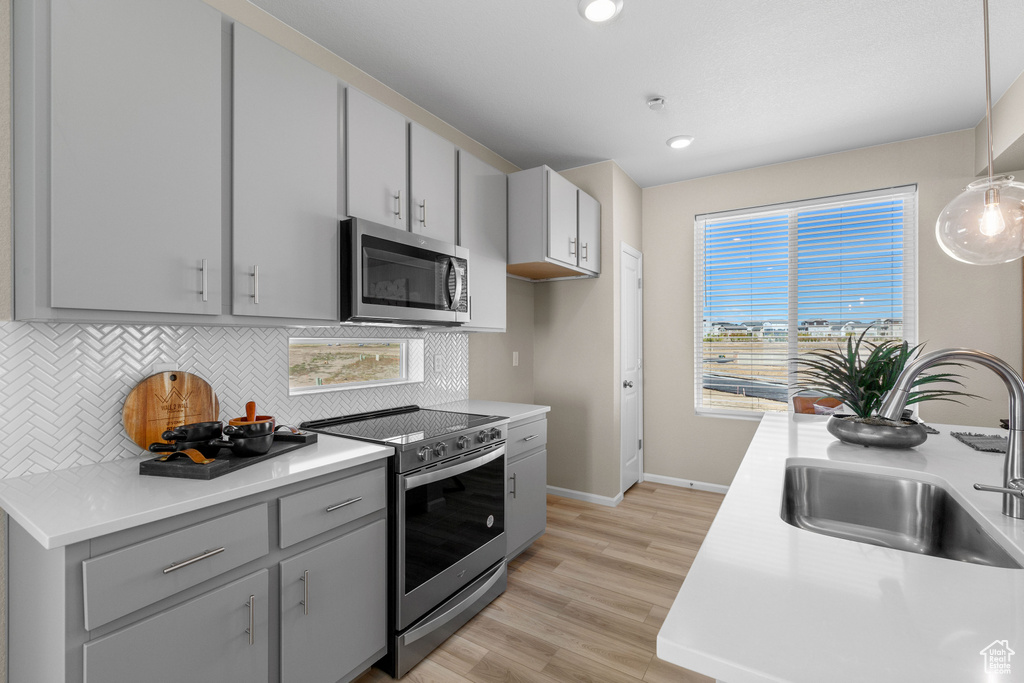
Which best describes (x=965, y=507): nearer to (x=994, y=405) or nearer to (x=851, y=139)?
(x=994, y=405)

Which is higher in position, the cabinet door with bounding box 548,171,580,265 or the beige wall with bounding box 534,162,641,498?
the cabinet door with bounding box 548,171,580,265

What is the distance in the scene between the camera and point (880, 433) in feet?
5.30

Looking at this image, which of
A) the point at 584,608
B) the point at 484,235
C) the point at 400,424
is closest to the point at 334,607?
the point at 400,424

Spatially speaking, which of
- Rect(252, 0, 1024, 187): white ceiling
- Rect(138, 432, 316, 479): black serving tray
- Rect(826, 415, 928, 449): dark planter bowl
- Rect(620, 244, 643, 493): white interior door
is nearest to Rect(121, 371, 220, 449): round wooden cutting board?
Rect(138, 432, 316, 479): black serving tray

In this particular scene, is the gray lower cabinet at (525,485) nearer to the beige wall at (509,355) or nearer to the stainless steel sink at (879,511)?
the beige wall at (509,355)

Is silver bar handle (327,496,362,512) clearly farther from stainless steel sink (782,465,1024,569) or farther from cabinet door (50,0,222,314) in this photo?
stainless steel sink (782,465,1024,569)

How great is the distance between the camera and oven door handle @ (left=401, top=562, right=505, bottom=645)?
1.84 meters

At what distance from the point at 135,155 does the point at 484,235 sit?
177cm

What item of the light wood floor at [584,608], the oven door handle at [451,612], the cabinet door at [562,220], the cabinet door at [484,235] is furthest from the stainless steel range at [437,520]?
the cabinet door at [562,220]

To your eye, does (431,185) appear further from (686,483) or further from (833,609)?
(686,483)

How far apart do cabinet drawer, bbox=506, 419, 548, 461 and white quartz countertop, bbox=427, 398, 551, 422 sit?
61 millimetres

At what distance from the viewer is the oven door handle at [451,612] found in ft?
6.03

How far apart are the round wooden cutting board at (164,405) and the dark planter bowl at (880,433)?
2.35 m

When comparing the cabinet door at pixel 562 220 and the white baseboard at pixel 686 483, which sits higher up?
the cabinet door at pixel 562 220
